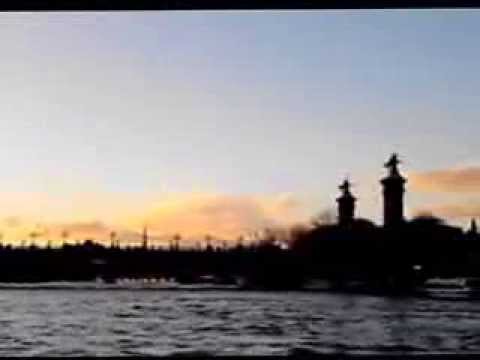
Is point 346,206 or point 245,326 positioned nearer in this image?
point 245,326

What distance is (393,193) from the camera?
16.8 metres

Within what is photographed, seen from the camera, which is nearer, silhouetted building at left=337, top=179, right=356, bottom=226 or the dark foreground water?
the dark foreground water

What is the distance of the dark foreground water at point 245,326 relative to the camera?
10406 millimetres

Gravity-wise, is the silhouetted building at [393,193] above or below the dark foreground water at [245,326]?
above

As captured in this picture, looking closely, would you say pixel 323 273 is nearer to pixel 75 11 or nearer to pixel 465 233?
pixel 465 233

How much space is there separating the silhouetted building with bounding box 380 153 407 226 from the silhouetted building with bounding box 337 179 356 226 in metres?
0.57

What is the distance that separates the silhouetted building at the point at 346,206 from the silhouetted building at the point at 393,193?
57cm

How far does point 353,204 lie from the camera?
55.3 feet

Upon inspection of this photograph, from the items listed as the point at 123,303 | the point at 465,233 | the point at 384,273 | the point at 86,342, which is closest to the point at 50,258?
the point at 123,303

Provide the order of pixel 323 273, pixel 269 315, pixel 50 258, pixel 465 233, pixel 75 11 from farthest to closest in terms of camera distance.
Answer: pixel 50 258 → pixel 323 273 → pixel 465 233 → pixel 269 315 → pixel 75 11

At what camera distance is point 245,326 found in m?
13.7

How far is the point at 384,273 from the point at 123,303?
6.29 m

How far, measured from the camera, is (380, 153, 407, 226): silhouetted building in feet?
52.0

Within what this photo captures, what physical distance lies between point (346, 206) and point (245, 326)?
3.77 m
